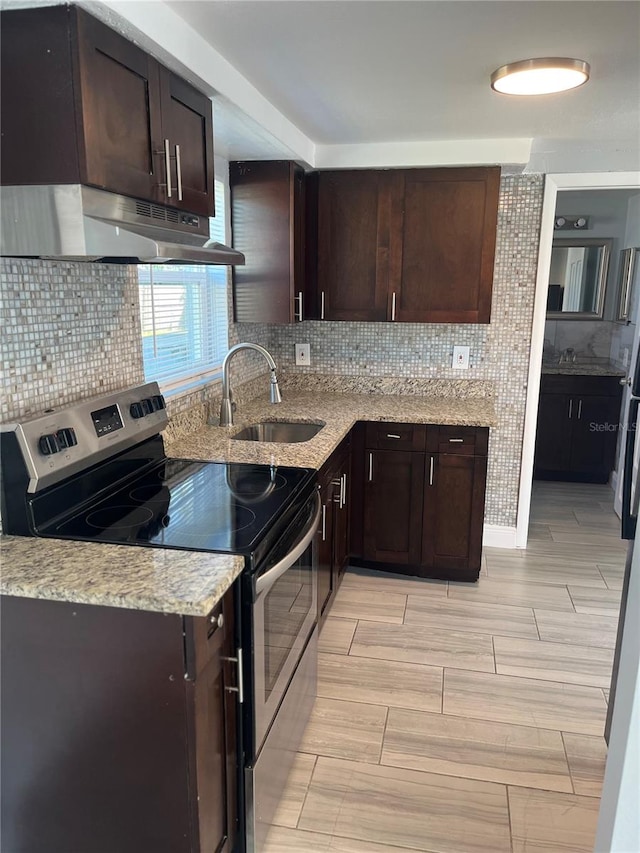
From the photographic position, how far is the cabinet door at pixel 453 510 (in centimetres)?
320

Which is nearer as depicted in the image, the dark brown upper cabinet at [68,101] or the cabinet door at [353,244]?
the dark brown upper cabinet at [68,101]

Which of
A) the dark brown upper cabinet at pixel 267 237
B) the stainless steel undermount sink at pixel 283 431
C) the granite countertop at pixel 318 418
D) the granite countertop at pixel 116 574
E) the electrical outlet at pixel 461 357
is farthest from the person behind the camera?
the electrical outlet at pixel 461 357

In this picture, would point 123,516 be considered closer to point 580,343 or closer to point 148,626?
point 148,626

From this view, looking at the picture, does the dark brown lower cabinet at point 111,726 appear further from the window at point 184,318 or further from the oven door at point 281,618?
the window at point 184,318

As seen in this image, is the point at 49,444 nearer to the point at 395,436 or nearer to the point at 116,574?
the point at 116,574

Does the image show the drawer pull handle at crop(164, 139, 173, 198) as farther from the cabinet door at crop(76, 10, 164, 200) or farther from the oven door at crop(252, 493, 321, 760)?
the oven door at crop(252, 493, 321, 760)

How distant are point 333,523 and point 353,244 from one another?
4.96 feet

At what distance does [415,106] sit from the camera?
2564 millimetres

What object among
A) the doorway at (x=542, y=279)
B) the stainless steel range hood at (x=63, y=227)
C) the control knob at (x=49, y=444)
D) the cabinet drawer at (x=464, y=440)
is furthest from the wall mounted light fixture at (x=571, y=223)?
the control knob at (x=49, y=444)

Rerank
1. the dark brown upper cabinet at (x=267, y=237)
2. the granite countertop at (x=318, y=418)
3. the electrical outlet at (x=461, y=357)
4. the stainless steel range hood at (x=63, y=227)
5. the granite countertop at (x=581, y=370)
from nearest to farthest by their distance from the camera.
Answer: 1. the stainless steel range hood at (x=63, y=227)
2. the granite countertop at (x=318, y=418)
3. the dark brown upper cabinet at (x=267, y=237)
4. the electrical outlet at (x=461, y=357)
5. the granite countertop at (x=581, y=370)

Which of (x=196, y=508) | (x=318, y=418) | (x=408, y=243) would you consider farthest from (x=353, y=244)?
(x=196, y=508)

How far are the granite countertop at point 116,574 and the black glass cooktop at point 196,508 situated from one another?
6 cm

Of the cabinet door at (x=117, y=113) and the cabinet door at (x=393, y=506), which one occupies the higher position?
the cabinet door at (x=117, y=113)

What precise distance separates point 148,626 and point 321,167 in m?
2.69
